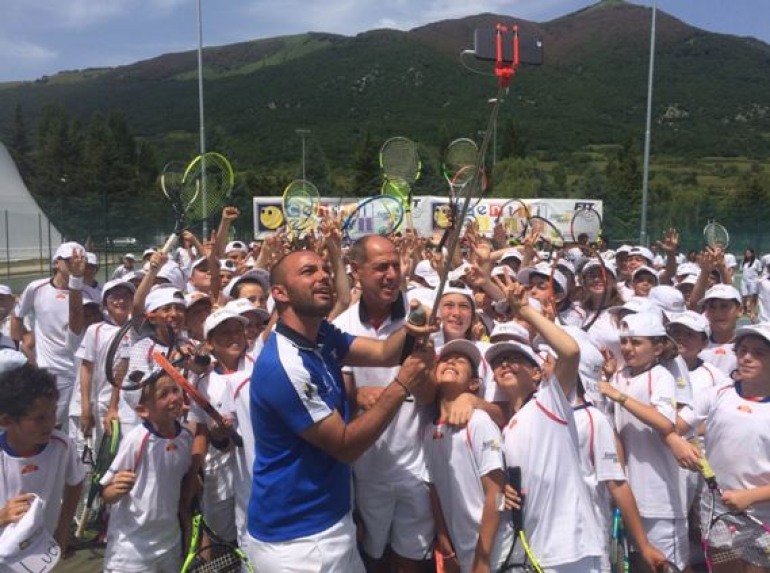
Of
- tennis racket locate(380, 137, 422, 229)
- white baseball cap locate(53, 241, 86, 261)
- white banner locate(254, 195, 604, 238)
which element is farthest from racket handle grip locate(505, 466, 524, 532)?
white banner locate(254, 195, 604, 238)

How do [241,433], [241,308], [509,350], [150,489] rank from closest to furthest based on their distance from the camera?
[509,350], [150,489], [241,433], [241,308]

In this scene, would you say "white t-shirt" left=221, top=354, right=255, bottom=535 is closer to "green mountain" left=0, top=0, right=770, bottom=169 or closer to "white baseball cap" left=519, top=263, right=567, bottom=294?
"white baseball cap" left=519, top=263, right=567, bottom=294

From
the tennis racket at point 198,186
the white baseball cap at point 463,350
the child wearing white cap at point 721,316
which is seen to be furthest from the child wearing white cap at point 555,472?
the tennis racket at point 198,186

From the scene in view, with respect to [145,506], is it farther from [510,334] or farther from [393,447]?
[510,334]

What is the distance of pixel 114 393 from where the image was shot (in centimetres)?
516

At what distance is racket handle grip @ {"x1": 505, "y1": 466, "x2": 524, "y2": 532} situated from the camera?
3510mm

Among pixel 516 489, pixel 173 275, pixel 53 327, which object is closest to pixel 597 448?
pixel 516 489

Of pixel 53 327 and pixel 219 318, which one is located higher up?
pixel 219 318

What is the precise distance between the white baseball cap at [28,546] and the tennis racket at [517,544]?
83.6 inches

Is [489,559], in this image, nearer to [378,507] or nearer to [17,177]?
[378,507]

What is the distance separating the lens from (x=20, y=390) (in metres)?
3.50

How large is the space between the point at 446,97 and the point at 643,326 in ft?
466

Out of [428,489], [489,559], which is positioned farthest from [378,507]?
[489,559]

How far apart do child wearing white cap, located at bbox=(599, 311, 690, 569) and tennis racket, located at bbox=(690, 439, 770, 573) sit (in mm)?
217
